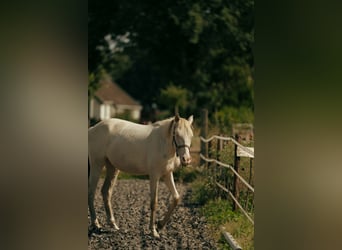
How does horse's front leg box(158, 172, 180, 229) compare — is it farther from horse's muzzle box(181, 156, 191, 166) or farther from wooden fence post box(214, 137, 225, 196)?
wooden fence post box(214, 137, 225, 196)

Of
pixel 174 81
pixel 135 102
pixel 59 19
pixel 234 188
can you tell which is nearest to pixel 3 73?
pixel 59 19

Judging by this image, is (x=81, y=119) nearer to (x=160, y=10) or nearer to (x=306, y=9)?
(x=306, y=9)

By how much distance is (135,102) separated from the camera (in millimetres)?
35094

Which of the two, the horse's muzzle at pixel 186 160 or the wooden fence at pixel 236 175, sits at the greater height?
the horse's muzzle at pixel 186 160

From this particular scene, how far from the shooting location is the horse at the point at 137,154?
5.17 metres

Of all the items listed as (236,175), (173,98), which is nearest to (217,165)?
(236,175)

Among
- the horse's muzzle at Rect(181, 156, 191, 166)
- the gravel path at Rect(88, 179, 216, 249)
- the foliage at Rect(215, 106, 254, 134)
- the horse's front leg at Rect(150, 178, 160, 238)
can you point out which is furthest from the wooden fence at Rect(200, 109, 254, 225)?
the foliage at Rect(215, 106, 254, 134)

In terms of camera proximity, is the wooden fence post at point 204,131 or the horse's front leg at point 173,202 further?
the wooden fence post at point 204,131

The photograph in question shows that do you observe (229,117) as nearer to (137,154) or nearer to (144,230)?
(137,154)

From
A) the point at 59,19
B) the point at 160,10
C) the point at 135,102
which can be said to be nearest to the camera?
the point at 59,19

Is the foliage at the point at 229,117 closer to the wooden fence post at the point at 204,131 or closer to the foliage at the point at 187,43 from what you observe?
the foliage at the point at 187,43

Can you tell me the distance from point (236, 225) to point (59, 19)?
8.47 feet

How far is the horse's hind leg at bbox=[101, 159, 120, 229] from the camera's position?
5186mm

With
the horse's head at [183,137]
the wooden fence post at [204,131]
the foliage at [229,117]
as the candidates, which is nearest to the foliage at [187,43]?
the foliage at [229,117]
